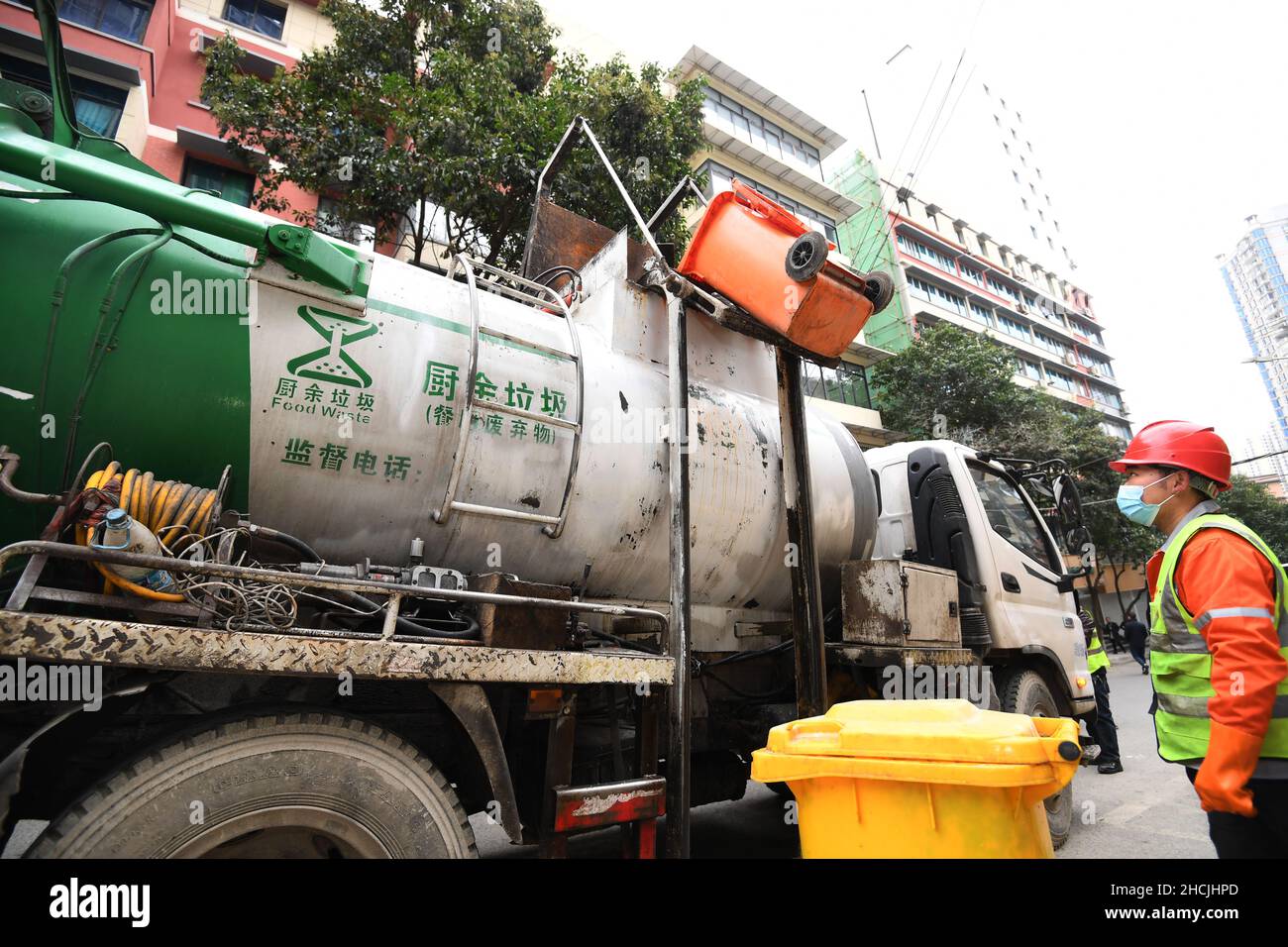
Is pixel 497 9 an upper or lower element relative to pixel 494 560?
upper

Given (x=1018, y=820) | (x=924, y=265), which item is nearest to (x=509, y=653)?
(x=1018, y=820)

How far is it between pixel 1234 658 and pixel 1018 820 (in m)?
0.88

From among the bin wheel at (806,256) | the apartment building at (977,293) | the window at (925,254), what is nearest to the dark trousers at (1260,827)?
the bin wheel at (806,256)

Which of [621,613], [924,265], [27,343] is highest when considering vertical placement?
[924,265]

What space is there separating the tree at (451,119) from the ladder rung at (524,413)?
5375 millimetres

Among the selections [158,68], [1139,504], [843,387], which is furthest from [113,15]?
[843,387]

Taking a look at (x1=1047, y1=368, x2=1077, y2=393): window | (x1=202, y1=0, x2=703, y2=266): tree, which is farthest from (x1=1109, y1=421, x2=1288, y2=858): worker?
(x1=1047, y1=368, x2=1077, y2=393): window

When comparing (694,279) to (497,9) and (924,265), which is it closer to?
(497,9)

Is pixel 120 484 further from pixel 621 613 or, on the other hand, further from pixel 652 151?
pixel 652 151

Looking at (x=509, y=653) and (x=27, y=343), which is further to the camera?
(x=509, y=653)

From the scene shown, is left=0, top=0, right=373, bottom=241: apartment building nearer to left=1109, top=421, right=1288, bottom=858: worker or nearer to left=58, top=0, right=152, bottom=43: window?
left=58, top=0, right=152, bottom=43: window

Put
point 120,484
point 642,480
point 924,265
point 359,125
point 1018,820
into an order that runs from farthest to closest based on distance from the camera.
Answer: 1. point 924,265
2. point 359,125
3. point 642,480
4. point 120,484
5. point 1018,820

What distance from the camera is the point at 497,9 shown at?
8992 mm

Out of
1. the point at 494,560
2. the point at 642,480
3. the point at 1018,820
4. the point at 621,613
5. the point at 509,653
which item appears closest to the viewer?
the point at 1018,820
